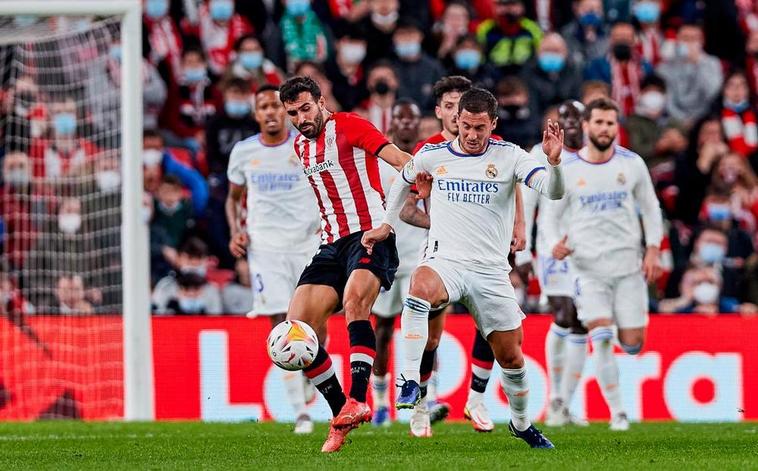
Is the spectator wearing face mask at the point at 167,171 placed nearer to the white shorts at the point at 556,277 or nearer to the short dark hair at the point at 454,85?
the white shorts at the point at 556,277

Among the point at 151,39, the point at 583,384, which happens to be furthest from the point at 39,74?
the point at 583,384

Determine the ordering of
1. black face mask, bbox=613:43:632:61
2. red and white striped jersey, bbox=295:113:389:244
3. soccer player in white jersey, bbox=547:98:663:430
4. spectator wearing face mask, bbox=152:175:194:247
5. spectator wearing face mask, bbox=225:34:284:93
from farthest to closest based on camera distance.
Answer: black face mask, bbox=613:43:632:61
spectator wearing face mask, bbox=225:34:284:93
spectator wearing face mask, bbox=152:175:194:247
soccer player in white jersey, bbox=547:98:663:430
red and white striped jersey, bbox=295:113:389:244

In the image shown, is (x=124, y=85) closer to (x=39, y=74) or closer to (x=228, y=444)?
(x=39, y=74)

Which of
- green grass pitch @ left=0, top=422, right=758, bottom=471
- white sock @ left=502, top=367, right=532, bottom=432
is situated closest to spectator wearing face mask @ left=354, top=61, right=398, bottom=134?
green grass pitch @ left=0, top=422, right=758, bottom=471

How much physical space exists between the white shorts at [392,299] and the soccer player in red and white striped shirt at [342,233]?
2.75m

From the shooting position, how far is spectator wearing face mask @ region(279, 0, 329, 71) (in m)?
18.6

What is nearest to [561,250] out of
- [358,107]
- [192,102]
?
[358,107]

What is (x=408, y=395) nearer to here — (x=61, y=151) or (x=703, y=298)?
(x=703, y=298)

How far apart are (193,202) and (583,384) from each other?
16.4 ft

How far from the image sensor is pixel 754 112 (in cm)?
1923

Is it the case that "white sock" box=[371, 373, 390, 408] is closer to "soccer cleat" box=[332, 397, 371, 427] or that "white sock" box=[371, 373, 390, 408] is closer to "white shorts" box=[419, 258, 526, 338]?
"white shorts" box=[419, 258, 526, 338]

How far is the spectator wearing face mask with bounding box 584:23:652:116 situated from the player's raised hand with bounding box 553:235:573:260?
6.48m

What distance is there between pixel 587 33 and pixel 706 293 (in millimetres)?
4276

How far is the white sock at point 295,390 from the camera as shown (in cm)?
1288
